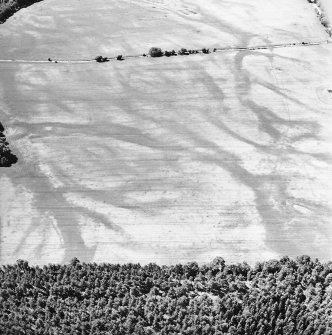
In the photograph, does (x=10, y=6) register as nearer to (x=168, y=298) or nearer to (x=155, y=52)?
(x=155, y=52)

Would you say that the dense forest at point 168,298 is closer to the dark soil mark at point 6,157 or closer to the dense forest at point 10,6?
the dark soil mark at point 6,157

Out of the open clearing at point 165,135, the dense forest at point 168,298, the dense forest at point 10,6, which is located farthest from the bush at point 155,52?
the dense forest at point 168,298

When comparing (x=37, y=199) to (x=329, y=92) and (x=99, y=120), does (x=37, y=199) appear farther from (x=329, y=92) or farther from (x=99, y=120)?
(x=329, y=92)

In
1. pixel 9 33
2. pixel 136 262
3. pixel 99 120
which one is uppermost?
pixel 9 33

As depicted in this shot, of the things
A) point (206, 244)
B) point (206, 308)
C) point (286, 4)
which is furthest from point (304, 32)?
point (206, 308)

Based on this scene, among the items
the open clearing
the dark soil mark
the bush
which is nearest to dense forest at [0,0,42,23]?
the open clearing
